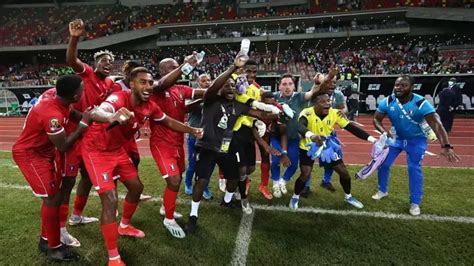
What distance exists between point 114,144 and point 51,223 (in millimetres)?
1084

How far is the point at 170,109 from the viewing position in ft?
14.9

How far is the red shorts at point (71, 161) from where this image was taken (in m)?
3.95

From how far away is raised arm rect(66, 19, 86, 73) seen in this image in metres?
3.78

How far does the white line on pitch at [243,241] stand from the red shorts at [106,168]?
4.87 ft

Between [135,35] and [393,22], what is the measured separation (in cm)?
2660

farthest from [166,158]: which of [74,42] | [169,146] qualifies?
[74,42]

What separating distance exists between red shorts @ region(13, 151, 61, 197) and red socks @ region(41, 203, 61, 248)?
0.56 feet

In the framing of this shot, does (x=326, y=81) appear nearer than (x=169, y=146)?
No

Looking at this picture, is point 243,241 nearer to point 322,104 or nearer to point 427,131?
point 322,104

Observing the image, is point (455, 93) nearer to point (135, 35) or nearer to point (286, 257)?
point (286, 257)

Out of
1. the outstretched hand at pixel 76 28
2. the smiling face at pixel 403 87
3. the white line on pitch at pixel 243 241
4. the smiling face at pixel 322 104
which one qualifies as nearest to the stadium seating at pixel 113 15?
the smiling face at pixel 403 87

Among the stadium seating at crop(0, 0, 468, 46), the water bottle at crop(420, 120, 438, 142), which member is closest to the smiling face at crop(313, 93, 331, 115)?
the water bottle at crop(420, 120, 438, 142)

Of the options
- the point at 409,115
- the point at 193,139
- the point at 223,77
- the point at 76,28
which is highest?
the point at 76,28

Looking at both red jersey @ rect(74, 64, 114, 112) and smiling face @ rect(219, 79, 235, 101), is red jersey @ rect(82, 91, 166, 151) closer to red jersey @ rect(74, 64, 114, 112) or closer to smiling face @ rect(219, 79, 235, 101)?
red jersey @ rect(74, 64, 114, 112)
